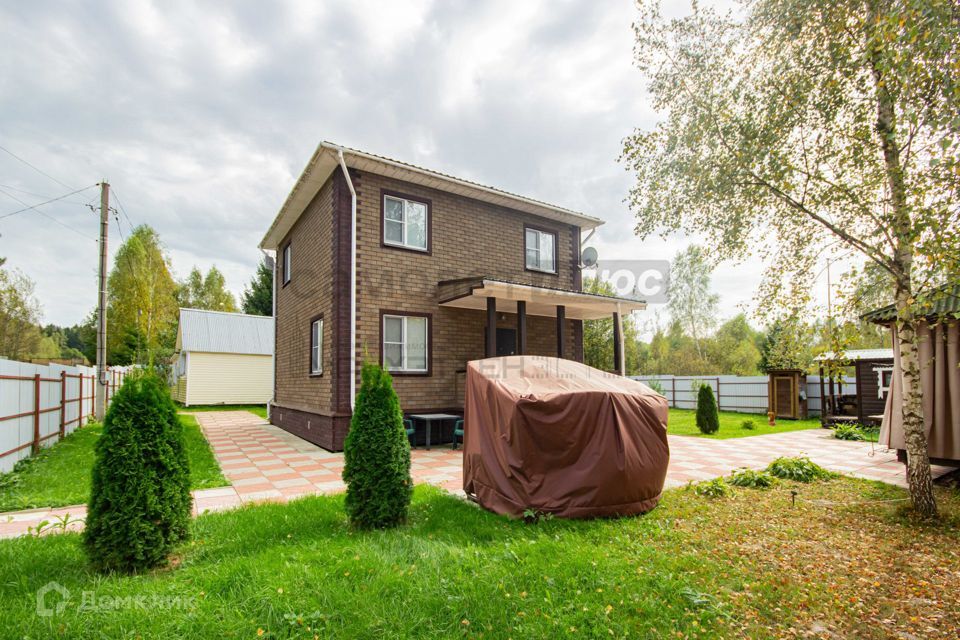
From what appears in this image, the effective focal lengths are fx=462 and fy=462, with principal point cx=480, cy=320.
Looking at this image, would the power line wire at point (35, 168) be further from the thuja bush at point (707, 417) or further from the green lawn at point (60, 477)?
the thuja bush at point (707, 417)

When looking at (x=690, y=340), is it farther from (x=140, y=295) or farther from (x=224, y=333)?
(x=140, y=295)

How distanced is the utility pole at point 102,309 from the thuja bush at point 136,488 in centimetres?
1306

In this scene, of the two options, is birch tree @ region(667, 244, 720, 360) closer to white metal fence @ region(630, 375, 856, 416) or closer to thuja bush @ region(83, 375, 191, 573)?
white metal fence @ region(630, 375, 856, 416)

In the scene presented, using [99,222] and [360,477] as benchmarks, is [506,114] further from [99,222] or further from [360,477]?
[99,222]

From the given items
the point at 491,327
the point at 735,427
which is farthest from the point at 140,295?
the point at 735,427

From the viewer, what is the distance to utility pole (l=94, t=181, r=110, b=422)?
13.5 metres

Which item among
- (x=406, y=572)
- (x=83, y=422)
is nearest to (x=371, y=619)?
(x=406, y=572)

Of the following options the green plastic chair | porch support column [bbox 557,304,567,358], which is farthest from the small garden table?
porch support column [bbox 557,304,567,358]

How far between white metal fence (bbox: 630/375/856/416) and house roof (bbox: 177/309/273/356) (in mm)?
17505

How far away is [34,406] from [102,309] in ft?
23.6

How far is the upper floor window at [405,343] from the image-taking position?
9508 millimetres

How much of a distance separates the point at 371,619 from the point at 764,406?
17.7 metres

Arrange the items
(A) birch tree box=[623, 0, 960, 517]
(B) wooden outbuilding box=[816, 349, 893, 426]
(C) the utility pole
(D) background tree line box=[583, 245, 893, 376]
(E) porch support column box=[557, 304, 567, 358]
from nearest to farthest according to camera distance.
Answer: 1. (A) birch tree box=[623, 0, 960, 517]
2. (E) porch support column box=[557, 304, 567, 358]
3. (B) wooden outbuilding box=[816, 349, 893, 426]
4. (C) the utility pole
5. (D) background tree line box=[583, 245, 893, 376]

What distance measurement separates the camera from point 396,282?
31.3ft
